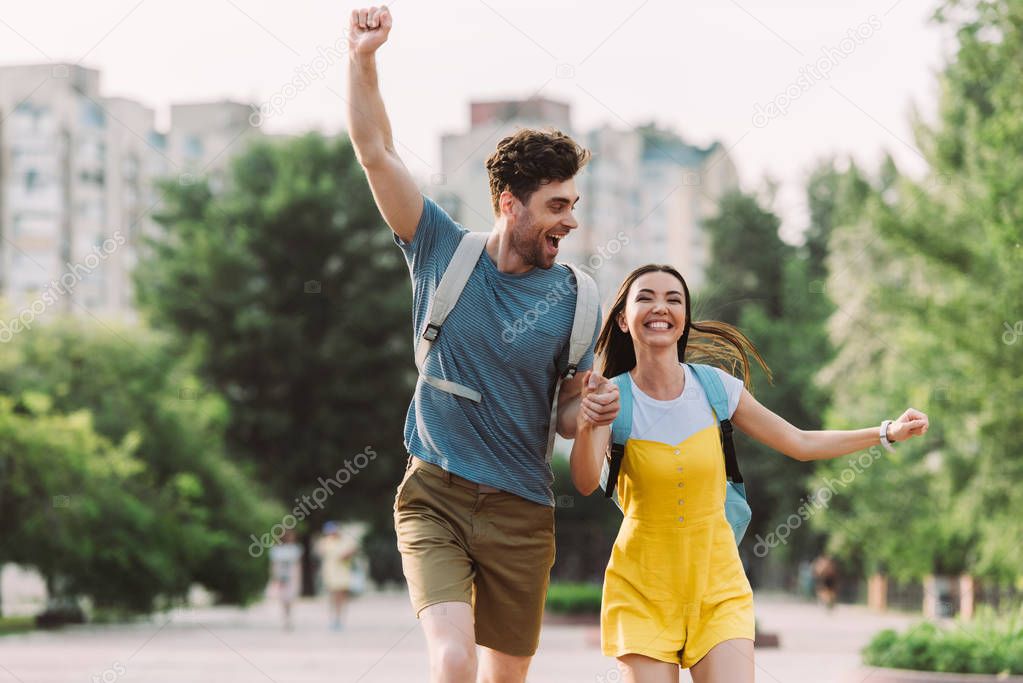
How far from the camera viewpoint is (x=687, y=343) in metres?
6.16

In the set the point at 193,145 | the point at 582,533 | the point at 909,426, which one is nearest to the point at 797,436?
the point at 909,426

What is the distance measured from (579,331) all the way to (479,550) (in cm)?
81

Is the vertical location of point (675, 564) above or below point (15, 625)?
above

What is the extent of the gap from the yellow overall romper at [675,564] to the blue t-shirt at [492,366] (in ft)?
1.20

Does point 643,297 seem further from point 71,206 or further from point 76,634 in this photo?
point 71,206

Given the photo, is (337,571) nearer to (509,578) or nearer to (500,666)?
(500,666)

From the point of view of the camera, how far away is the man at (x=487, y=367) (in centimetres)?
538

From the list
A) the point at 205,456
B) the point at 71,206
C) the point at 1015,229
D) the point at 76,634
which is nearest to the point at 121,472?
the point at 76,634

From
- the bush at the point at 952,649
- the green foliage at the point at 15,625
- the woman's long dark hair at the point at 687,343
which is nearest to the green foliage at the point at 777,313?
the green foliage at the point at 15,625

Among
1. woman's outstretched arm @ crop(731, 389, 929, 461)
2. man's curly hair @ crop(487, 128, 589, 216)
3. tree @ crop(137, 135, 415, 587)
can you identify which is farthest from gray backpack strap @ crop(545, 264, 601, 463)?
tree @ crop(137, 135, 415, 587)

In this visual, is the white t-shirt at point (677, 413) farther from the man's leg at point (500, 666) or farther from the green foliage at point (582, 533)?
the green foliage at point (582, 533)

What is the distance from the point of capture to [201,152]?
86.9m

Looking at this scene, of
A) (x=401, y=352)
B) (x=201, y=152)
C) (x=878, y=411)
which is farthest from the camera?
(x=201, y=152)

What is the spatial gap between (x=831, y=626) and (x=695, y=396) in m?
25.2
